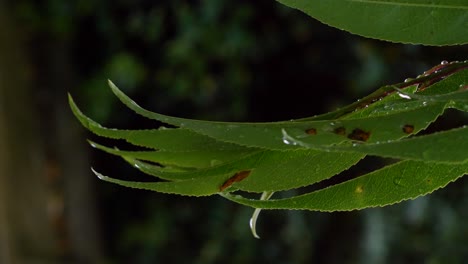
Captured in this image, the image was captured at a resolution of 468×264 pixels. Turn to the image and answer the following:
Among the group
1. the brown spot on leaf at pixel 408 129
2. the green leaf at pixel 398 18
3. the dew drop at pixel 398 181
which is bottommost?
the dew drop at pixel 398 181

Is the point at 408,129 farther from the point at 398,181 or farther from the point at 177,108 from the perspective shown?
the point at 177,108

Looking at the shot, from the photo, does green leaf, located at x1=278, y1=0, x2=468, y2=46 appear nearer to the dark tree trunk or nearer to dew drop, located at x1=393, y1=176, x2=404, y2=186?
dew drop, located at x1=393, y1=176, x2=404, y2=186

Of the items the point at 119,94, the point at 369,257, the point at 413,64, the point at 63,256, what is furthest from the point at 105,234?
the point at 119,94

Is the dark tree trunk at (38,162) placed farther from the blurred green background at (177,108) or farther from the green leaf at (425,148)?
the green leaf at (425,148)

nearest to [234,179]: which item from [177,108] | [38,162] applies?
[177,108]

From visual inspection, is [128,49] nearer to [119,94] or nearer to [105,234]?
[105,234]

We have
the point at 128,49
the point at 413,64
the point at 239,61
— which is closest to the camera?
the point at 413,64

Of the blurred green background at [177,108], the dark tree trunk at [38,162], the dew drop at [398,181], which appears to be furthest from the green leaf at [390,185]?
the dark tree trunk at [38,162]
